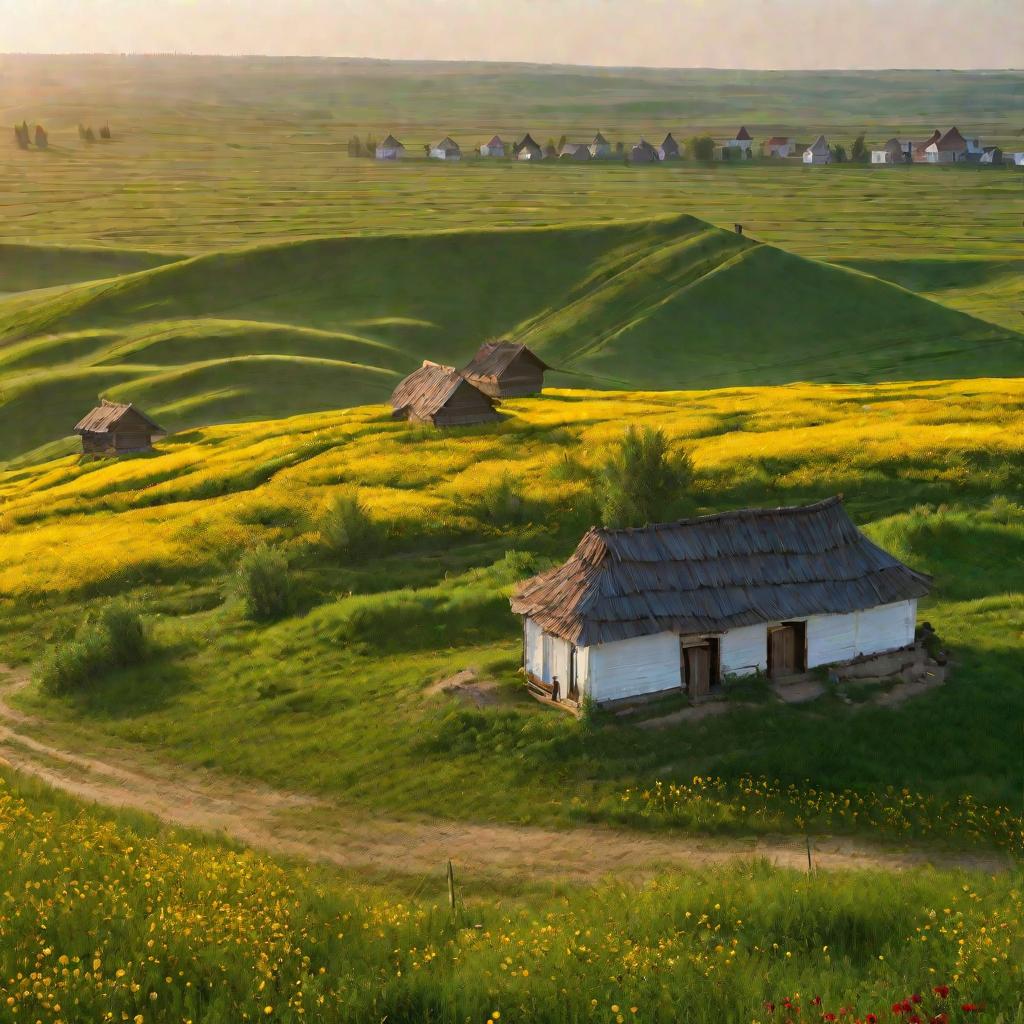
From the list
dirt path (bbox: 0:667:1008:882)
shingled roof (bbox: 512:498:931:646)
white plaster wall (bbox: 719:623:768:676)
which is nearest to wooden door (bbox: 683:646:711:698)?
white plaster wall (bbox: 719:623:768:676)

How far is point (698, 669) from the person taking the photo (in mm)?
33812

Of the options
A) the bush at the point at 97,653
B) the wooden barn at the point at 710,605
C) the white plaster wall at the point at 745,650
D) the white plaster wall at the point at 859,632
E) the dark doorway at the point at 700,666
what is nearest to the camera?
the wooden barn at the point at 710,605

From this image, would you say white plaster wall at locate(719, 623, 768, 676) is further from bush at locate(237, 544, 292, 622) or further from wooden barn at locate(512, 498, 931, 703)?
bush at locate(237, 544, 292, 622)

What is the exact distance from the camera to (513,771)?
3006 cm

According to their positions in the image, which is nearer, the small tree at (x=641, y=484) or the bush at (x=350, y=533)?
the small tree at (x=641, y=484)

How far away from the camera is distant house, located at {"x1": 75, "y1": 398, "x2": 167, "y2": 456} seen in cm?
7338

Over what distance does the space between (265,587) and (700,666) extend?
54.2 feet

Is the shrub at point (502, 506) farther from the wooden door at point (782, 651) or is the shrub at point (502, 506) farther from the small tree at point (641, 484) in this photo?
the wooden door at point (782, 651)

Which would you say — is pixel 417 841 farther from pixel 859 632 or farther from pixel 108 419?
pixel 108 419

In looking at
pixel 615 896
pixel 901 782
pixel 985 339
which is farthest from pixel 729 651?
pixel 985 339

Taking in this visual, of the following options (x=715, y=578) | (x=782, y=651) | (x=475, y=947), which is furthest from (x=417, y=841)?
(x=782, y=651)

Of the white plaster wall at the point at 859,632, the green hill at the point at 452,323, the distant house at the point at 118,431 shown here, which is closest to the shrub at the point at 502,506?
the white plaster wall at the point at 859,632

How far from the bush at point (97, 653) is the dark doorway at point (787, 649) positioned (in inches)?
775

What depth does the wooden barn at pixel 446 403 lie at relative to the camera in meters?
68.9
